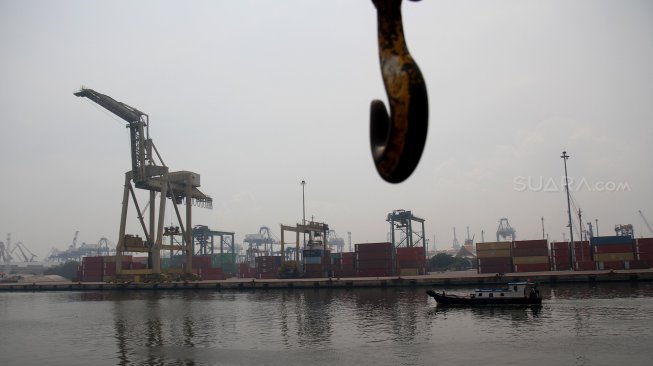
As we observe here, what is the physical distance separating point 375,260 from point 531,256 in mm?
26378

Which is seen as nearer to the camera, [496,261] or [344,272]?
[496,261]

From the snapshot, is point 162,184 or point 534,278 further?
point 162,184

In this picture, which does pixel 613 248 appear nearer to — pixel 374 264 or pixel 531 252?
pixel 531 252

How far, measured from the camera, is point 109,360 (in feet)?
88.2

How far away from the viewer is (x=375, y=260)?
91562 millimetres

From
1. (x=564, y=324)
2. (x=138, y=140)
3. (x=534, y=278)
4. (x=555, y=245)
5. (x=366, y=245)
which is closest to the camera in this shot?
(x=564, y=324)

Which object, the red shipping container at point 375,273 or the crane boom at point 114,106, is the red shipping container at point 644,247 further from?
the crane boom at point 114,106

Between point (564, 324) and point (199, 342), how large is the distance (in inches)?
953

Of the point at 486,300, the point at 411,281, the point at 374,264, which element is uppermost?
the point at 374,264

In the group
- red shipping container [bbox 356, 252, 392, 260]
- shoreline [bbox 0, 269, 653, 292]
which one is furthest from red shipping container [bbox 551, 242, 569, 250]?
red shipping container [bbox 356, 252, 392, 260]

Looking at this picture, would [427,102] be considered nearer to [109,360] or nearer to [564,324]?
[109,360]

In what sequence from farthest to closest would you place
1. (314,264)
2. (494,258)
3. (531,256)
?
(314,264) → (494,258) → (531,256)

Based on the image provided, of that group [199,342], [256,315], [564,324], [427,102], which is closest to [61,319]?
[256,315]

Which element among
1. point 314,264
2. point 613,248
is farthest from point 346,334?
point 613,248
